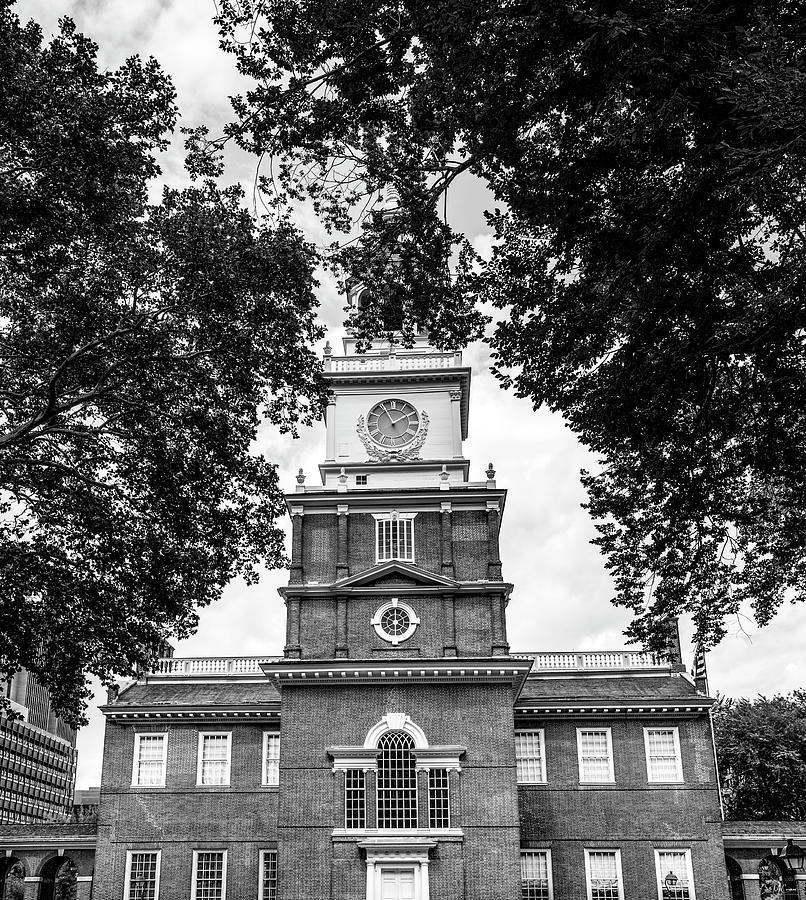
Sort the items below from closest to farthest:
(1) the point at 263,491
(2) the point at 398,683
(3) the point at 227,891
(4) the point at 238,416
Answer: (4) the point at 238,416
(1) the point at 263,491
(2) the point at 398,683
(3) the point at 227,891

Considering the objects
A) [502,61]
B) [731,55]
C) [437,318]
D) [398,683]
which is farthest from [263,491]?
[398,683]

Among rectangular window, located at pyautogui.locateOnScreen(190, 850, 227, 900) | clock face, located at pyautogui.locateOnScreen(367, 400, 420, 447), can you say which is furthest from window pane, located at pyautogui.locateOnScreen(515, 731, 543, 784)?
clock face, located at pyautogui.locateOnScreen(367, 400, 420, 447)

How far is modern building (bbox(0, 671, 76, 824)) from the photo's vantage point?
366ft

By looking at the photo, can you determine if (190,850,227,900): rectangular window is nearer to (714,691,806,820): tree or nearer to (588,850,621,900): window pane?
(588,850,621,900): window pane

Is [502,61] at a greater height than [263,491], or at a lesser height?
greater

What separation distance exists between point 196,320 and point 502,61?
272 inches

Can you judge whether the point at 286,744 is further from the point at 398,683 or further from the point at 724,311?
the point at 724,311

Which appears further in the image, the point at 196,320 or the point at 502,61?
the point at 196,320

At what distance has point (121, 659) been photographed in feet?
65.6

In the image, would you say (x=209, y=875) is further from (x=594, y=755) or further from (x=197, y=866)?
(x=594, y=755)

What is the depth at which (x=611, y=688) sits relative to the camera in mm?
38500

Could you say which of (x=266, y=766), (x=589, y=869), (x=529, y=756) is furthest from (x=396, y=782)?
(x=589, y=869)

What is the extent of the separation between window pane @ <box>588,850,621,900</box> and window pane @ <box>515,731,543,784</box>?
3241 millimetres

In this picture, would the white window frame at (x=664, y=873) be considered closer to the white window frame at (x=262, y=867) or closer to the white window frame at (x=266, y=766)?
the white window frame at (x=262, y=867)
